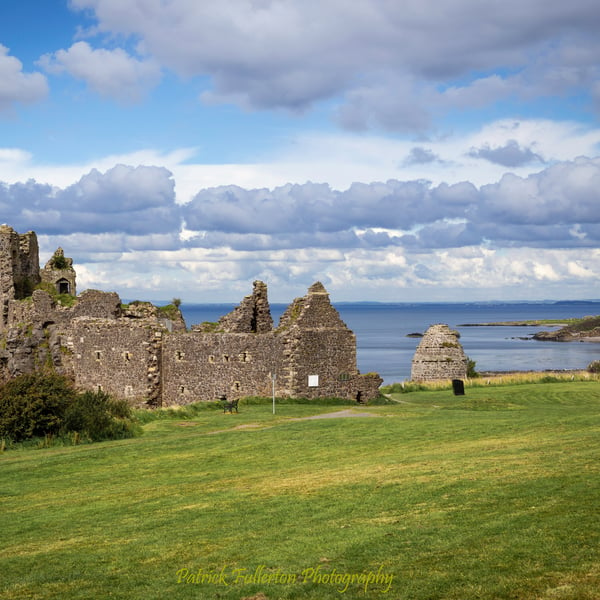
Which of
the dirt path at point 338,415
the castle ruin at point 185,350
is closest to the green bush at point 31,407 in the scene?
the castle ruin at point 185,350

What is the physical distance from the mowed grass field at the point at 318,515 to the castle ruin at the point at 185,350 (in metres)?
10.5

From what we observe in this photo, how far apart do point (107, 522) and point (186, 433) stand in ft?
39.1

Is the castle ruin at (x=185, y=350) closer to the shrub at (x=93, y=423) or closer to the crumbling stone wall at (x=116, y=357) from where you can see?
the crumbling stone wall at (x=116, y=357)

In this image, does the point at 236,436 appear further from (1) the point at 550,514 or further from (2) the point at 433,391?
(2) the point at 433,391

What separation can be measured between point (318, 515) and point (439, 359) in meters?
40.8

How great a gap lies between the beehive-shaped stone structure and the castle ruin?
52.0 feet

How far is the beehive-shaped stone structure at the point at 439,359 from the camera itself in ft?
176

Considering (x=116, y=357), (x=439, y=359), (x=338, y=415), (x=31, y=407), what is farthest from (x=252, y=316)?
(x=439, y=359)

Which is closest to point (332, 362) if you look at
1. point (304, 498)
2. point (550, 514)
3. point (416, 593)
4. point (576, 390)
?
point (576, 390)

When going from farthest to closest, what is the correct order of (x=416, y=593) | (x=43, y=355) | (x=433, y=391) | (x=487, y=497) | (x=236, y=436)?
(x=433, y=391) < (x=43, y=355) < (x=236, y=436) < (x=487, y=497) < (x=416, y=593)

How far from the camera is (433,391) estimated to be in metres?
48.4

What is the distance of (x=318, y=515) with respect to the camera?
1413 cm

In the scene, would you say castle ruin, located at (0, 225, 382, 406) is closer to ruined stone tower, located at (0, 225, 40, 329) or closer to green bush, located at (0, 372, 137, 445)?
ruined stone tower, located at (0, 225, 40, 329)

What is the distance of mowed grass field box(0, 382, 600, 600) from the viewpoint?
1049 centimetres
